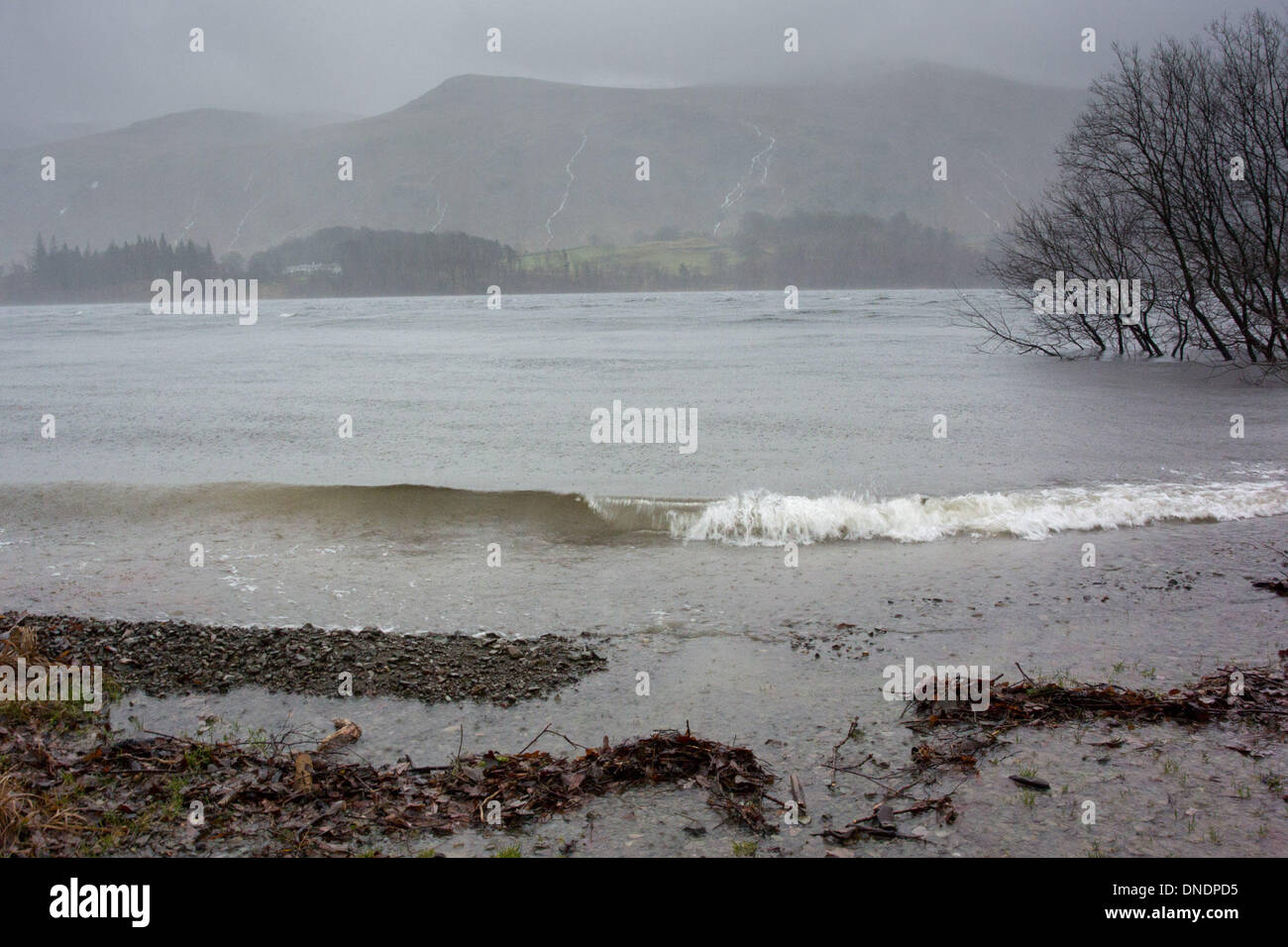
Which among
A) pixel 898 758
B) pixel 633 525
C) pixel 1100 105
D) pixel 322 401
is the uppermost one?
pixel 1100 105

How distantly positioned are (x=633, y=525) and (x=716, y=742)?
8123 millimetres

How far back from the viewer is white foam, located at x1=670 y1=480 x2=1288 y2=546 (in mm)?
13727

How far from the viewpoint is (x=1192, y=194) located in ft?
116

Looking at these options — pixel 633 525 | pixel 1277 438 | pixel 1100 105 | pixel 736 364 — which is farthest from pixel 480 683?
pixel 1100 105

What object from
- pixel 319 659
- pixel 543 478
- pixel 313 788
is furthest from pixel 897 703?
pixel 543 478

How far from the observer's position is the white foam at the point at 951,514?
13727 millimetres

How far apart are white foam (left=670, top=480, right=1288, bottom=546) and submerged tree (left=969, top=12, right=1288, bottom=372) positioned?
2375cm

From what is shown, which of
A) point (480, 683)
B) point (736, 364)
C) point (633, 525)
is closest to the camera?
point (480, 683)

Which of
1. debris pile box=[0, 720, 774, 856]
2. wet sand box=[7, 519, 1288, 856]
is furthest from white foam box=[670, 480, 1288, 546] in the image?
debris pile box=[0, 720, 774, 856]

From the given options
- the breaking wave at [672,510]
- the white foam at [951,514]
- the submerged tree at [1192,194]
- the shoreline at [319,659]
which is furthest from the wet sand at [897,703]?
the submerged tree at [1192,194]

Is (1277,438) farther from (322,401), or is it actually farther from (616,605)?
A: (322,401)

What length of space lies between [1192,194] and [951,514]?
29954 mm

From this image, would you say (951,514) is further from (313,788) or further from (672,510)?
(313,788)
